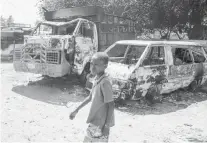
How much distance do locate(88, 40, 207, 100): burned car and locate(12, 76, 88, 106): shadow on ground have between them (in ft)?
2.71

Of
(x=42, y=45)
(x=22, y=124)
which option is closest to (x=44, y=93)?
(x=42, y=45)

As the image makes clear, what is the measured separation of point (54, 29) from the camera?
9047mm

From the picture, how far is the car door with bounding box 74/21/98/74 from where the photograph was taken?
307 inches

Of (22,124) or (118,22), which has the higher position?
(118,22)

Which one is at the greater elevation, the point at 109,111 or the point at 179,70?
the point at 109,111

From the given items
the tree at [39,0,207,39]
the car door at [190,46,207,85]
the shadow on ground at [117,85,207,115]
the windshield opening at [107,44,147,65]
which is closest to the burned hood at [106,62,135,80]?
the shadow on ground at [117,85,207,115]

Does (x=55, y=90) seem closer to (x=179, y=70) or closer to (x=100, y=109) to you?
(x=179, y=70)

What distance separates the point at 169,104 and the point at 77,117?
267cm

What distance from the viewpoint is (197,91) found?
8234 mm

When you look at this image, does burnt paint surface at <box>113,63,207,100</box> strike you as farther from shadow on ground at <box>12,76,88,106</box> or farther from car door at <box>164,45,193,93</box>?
shadow on ground at <box>12,76,88,106</box>

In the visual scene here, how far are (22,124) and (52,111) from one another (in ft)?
3.34

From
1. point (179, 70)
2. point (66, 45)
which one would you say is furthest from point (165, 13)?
point (66, 45)

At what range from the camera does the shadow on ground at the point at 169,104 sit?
6.07 metres

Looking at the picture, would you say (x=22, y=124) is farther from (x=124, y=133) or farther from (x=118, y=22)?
(x=118, y=22)
